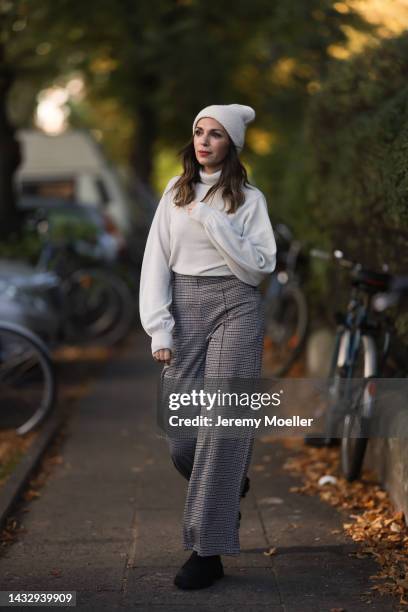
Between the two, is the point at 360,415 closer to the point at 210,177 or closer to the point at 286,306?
the point at 210,177

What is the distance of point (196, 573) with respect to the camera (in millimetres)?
4676

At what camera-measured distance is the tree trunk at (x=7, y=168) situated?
43.5ft

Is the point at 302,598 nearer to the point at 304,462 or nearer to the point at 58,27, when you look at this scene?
the point at 304,462

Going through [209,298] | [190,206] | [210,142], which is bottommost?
[209,298]

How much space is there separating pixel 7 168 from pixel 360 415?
27.0 feet

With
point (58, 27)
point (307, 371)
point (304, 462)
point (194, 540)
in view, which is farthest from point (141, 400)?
point (58, 27)

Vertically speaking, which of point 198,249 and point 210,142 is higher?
point 210,142

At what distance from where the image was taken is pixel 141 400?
9.50 meters

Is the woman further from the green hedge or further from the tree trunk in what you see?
the tree trunk

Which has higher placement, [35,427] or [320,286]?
[320,286]

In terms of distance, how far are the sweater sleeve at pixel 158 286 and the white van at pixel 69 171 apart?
49.4ft

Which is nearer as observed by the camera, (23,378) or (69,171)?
(23,378)

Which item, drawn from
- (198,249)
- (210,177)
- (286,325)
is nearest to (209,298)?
(198,249)

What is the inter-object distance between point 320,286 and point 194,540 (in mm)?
5369
